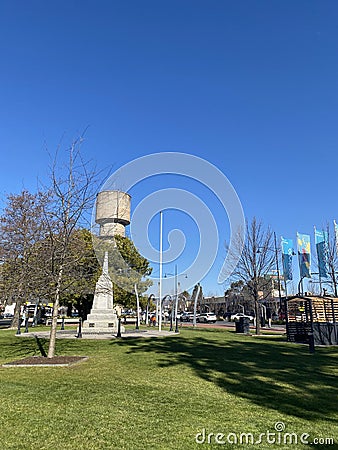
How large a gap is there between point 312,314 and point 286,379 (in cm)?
1101

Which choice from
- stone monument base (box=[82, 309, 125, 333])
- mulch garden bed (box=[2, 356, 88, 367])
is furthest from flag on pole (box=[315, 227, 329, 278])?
mulch garden bed (box=[2, 356, 88, 367])

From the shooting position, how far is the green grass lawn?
4.31m

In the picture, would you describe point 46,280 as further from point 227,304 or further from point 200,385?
point 227,304

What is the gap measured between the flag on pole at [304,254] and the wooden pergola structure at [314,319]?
52.1 ft

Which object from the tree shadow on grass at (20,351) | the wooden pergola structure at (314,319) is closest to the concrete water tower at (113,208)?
the tree shadow on grass at (20,351)

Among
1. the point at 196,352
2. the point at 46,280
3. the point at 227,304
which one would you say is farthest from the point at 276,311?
the point at 46,280

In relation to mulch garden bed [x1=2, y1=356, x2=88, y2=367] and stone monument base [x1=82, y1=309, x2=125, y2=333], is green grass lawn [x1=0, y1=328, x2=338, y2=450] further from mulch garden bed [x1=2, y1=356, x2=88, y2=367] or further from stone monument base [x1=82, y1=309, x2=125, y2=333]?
stone monument base [x1=82, y1=309, x2=125, y2=333]

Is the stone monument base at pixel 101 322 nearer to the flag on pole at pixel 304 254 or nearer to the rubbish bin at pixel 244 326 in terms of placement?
the rubbish bin at pixel 244 326

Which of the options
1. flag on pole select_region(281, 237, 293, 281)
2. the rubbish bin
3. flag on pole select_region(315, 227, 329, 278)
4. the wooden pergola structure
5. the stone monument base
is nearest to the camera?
the wooden pergola structure

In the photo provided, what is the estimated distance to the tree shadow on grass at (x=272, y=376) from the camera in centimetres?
592

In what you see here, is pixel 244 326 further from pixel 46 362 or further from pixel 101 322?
pixel 46 362

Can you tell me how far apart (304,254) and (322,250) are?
11.0ft

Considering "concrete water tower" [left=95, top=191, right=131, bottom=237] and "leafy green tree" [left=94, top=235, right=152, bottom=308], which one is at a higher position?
"concrete water tower" [left=95, top=191, right=131, bottom=237]

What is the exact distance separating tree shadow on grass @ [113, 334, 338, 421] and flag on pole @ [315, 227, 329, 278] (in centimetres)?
2191
